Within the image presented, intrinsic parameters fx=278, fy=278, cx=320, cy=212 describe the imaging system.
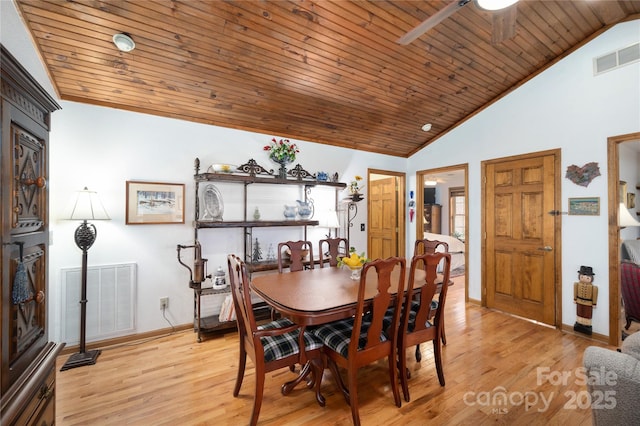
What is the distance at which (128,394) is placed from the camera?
213 centimetres

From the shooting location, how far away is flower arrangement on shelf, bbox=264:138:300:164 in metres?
3.70

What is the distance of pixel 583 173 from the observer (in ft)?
10.4

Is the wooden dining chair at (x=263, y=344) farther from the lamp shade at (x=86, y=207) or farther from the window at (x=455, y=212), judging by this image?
the window at (x=455, y=212)

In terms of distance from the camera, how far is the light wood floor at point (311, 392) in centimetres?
190

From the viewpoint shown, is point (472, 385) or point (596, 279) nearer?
point (472, 385)

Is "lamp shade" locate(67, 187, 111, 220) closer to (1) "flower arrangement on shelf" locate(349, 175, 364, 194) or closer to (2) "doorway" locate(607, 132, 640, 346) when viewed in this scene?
(1) "flower arrangement on shelf" locate(349, 175, 364, 194)

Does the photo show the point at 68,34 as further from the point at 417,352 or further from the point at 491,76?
the point at 491,76

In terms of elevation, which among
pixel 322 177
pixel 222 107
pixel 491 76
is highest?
pixel 491 76

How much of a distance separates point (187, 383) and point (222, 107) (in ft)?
8.99

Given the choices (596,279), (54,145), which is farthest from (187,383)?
(596,279)

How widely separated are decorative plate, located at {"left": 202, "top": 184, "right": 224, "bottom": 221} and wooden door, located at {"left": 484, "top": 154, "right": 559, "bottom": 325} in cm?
371

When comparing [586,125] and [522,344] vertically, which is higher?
[586,125]

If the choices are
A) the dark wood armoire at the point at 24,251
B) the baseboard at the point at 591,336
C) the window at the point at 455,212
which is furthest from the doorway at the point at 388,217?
the window at the point at 455,212

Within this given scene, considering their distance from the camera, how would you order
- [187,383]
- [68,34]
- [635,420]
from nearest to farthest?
[635,420], [68,34], [187,383]
